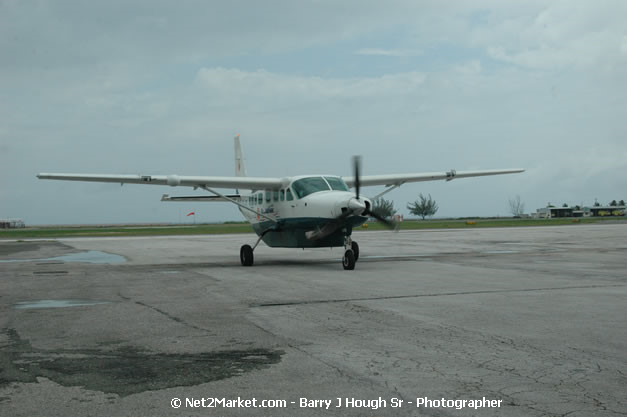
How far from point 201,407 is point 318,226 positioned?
13.7 meters

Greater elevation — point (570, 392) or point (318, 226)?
point (318, 226)

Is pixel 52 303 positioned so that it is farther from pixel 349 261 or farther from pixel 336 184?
pixel 336 184

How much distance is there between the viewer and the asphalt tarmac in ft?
14.5

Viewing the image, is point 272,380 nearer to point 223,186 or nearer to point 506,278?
point 506,278

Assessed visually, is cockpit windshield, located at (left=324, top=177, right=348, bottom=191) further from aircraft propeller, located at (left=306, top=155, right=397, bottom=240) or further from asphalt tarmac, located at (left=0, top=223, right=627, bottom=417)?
asphalt tarmac, located at (left=0, top=223, right=627, bottom=417)

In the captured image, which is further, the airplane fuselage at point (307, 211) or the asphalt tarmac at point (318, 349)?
the airplane fuselage at point (307, 211)

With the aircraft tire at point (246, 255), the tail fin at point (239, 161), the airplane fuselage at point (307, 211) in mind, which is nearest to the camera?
the airplane fuselage at point (307, 211)

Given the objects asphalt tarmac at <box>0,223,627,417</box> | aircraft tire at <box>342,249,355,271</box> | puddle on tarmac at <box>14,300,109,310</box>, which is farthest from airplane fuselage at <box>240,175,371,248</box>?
puddle on tarmac at <box>14,300,109,310</box>

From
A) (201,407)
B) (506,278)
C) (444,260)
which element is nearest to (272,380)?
(201,407)

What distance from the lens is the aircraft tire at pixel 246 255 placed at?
739 inches

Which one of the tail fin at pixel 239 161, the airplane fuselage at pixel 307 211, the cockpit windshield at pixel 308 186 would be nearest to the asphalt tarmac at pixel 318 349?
the airplane fuselage at pixel 307 211

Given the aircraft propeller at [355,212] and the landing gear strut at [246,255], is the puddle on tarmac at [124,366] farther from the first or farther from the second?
the landing gear strut at [246,255]

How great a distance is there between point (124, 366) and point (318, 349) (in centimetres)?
203

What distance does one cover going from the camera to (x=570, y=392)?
4.61 m
